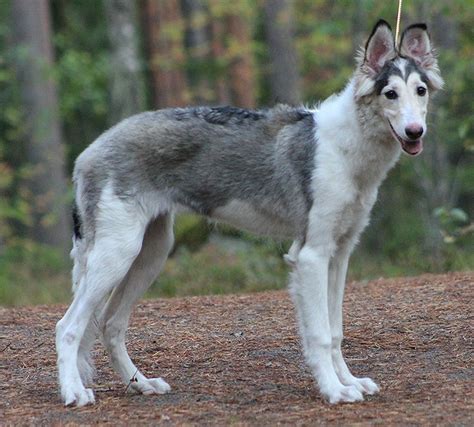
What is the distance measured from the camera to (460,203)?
2503 cm

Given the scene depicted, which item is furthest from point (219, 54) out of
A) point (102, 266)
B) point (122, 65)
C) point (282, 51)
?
point (102, 266)

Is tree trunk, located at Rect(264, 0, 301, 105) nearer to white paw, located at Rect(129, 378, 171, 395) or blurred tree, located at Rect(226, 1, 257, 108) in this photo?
blurred tree, located at Rect(226, 1, 257, 108)

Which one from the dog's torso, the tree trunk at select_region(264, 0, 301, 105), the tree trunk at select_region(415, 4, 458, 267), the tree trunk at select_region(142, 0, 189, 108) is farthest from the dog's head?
the tree trunk at select_region(142, 0, 189, 108)

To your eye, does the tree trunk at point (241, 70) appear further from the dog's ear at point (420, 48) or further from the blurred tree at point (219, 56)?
the dog's ear at point (420, 48)

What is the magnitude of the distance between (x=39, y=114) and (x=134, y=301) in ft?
45.5

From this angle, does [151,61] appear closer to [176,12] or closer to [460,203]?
[176,12]

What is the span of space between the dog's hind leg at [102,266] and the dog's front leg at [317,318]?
1068 mm

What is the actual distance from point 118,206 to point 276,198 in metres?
1.01

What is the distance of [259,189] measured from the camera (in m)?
6.41

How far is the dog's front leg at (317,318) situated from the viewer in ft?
19.1

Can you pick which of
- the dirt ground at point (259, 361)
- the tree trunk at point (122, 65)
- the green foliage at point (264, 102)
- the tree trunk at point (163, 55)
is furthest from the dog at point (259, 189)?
the tree trunk at point (163, 55)

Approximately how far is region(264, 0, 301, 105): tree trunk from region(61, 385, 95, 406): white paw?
15516 millimetres

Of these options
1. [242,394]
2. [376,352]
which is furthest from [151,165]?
[376,352]

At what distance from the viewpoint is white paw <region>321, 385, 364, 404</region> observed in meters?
5.76
